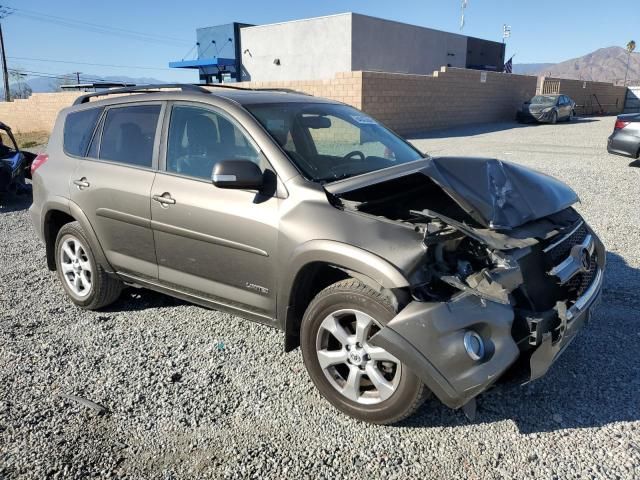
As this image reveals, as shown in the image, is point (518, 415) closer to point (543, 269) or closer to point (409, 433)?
point (409, 433)

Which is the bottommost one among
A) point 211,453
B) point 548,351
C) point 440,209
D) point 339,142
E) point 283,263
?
point 211,453

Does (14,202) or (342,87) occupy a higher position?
(342,87)

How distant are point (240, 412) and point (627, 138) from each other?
12.5m

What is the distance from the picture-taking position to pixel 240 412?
10.7 ft

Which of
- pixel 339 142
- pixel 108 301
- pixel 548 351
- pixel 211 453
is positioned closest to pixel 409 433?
pixel 548 351

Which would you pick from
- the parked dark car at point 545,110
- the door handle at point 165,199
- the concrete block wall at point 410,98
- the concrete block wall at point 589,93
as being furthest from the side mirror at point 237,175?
the concrete block wall at point 589,93

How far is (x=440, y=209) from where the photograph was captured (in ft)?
11.6

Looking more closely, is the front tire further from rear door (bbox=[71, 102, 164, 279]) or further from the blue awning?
the blue awning

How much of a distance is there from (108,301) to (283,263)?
2.26 m

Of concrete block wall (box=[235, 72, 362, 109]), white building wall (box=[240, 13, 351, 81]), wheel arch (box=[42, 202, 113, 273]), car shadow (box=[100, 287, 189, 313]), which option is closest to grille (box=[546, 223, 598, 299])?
car shadow (box=[100, 287, 189, 313])

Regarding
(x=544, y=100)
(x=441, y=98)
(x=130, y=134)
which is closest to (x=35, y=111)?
Result: (x=441, y=98)

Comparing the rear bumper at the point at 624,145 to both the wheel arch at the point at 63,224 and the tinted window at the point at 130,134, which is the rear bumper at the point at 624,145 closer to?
the tinted window at the point at 130,134

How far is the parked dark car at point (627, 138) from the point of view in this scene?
40.2ft

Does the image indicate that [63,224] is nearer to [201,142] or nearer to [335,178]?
Answer: [201,142]
